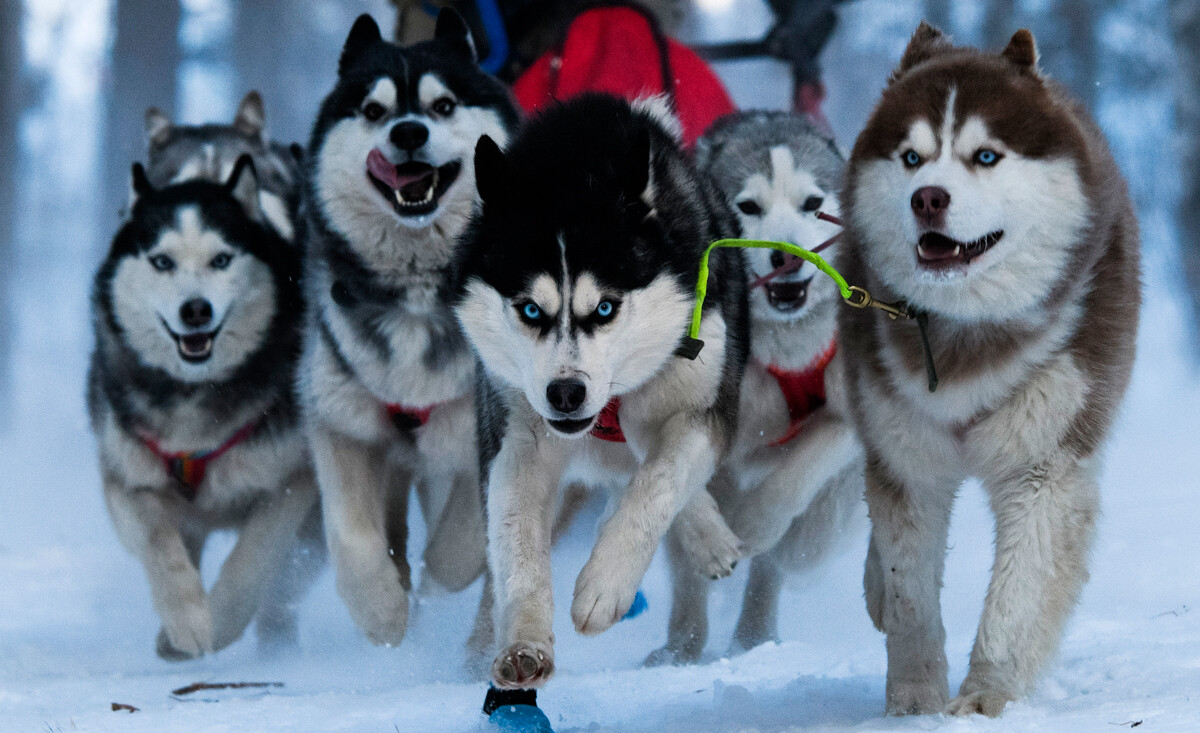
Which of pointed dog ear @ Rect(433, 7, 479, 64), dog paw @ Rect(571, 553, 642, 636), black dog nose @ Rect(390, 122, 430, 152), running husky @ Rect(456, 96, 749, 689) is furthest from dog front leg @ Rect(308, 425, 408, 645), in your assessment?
dog paw @ Rect(571, 553, 642, 636)

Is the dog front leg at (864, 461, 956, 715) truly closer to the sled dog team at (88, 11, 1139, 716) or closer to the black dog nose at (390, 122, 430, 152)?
the sled dog team at (88, 11, 1139, 716)

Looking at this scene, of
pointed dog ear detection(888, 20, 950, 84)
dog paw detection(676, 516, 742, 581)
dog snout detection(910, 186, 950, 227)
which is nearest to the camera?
dog snout detection(910, 186, 950, 227)

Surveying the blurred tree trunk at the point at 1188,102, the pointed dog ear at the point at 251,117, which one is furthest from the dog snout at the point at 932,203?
the blurred tree trunk at the point at 1188,102

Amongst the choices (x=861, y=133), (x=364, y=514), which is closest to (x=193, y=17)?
(x=364, y=514)

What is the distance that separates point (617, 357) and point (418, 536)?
320cm

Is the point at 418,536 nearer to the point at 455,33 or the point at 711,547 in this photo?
the point at 455,33

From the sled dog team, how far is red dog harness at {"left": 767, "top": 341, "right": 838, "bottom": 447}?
1cm

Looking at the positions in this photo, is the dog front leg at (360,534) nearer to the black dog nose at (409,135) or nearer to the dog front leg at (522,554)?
the black dog nose at (409,135)

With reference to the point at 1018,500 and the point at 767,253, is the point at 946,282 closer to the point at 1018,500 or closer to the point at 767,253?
the point at 1018,500

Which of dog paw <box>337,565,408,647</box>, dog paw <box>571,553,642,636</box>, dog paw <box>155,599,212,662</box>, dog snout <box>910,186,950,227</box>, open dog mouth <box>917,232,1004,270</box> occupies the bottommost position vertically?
dog paw <box>155,599,212,662</box>

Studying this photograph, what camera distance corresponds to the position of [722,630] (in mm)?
4492

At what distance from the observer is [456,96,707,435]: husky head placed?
2.33 meters

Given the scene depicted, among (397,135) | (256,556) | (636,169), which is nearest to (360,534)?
(256,556)

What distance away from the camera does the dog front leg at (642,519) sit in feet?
7.52
